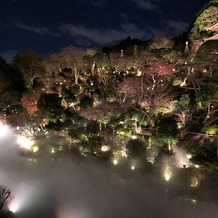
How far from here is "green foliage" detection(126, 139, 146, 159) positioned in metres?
17.5

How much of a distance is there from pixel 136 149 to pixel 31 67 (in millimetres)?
18743

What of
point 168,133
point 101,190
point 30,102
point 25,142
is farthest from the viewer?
point 30,102

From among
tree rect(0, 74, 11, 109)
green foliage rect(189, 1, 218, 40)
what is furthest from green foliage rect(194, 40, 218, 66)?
tree rect(0, 74, 11, 109)

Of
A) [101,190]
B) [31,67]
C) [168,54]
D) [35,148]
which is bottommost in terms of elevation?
[35,148]

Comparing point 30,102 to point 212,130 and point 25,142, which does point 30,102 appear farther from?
point 212,130

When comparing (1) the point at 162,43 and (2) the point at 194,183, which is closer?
(2) the point at 194,183

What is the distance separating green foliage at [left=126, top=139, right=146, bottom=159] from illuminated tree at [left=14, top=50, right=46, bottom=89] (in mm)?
16721

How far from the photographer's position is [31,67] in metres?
30.9

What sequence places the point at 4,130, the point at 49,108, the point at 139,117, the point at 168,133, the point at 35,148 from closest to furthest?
the point at 168,133
the point at 139,117
the point at 35,148
the point at 49,108
the point at 4,130

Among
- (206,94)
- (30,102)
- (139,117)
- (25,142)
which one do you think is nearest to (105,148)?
(139,117)

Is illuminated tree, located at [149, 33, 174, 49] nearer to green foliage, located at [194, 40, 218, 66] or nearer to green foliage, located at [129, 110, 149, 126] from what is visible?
green foliage, located at [194, 40, 218, 66]

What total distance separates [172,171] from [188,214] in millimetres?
3725

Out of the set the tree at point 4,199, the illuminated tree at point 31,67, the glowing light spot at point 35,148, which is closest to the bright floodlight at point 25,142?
the glowing light spot at point 35,148

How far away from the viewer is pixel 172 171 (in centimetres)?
1595
